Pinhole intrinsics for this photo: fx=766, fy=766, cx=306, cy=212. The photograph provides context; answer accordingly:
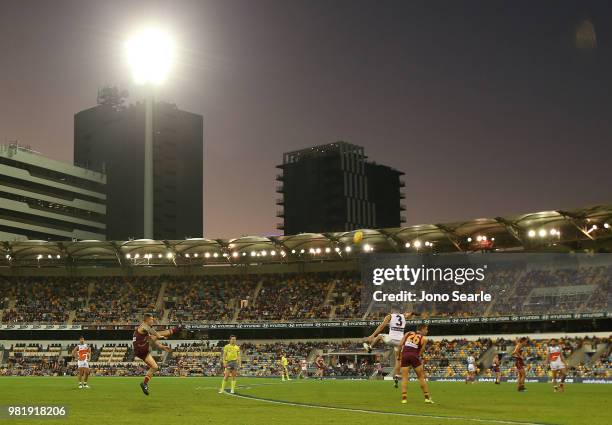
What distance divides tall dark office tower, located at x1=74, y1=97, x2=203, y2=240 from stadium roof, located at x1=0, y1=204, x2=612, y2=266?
281 ft

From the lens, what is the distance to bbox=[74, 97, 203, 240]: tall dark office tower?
175 metres

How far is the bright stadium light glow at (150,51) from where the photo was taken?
4841 centimetres

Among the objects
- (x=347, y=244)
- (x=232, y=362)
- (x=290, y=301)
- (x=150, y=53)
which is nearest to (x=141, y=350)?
(x=232, y=362)

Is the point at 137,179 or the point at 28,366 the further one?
the point at 137,179

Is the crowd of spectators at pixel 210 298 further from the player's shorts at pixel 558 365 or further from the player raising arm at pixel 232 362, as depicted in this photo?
the player raising arm at pixel 232 362

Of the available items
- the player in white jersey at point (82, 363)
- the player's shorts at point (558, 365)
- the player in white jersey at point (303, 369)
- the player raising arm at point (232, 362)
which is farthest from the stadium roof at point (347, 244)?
the player raising arm at point (232, 362)

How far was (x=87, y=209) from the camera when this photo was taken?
16188 centimetres

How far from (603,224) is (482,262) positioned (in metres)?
11.7

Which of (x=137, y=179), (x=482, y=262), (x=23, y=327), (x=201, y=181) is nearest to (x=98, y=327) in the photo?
(x=23, y=327)

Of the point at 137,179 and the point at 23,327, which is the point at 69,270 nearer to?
the point at 23,327

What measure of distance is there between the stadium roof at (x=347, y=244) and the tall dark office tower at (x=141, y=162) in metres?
85.6

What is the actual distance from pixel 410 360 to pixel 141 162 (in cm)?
16273

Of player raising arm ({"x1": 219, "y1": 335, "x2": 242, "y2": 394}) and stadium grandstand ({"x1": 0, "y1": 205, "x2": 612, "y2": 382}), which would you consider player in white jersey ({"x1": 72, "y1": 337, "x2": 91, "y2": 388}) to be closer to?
player raising arm ({"x1": 219, "y1": 335, "x2": 242, "y2": 394})

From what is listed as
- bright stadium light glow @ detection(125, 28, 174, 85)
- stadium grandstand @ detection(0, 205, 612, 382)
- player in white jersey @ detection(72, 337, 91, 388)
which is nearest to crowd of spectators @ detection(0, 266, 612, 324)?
stadium grandstand @ detection(0, 205, 612, 382)
